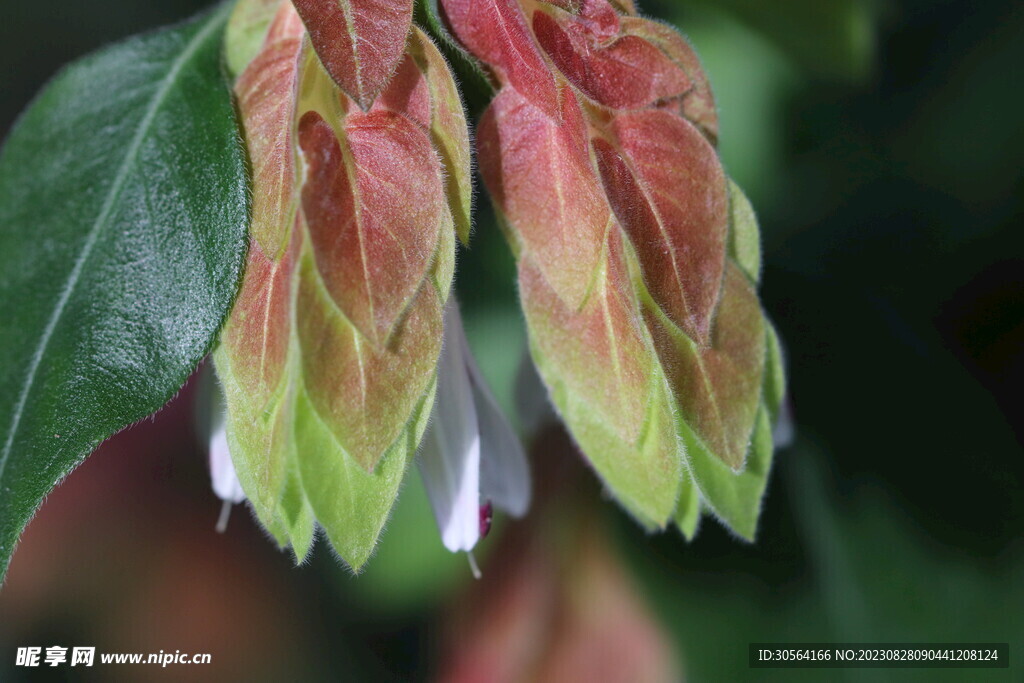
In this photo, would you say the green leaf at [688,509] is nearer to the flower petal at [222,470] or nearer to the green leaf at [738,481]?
the green leaf at [738,481]

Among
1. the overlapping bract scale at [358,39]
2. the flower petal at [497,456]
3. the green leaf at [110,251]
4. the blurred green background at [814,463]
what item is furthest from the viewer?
the blurred green background at [814,463]

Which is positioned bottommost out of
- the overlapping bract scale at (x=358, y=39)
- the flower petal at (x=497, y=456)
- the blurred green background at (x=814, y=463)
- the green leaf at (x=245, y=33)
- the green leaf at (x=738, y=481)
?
the blurred green background at (x=814, y=463)

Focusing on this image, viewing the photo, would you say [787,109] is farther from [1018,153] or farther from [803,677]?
[803,677]

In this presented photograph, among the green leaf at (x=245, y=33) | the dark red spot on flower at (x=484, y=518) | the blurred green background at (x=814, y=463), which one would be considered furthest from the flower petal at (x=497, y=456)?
the blurred green background at (x=814, y=463)

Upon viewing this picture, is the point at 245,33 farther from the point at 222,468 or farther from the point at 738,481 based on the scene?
the point at 738,481

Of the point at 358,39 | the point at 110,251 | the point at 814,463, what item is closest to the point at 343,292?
the point at 358,39

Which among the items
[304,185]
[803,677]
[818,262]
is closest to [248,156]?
[304,185]
